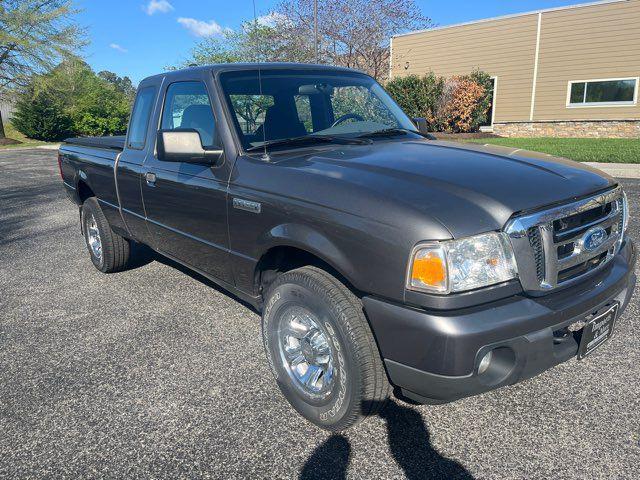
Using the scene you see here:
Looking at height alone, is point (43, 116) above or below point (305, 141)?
below

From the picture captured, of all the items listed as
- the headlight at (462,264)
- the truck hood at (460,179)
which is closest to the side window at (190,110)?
the truck hood at (460,179)

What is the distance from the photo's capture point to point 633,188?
28.4 ft

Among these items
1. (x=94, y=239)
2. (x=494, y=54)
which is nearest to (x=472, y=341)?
(x=94, y=239)

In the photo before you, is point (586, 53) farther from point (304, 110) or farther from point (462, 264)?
point (462, 264)

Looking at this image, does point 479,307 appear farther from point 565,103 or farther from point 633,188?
point 565,103

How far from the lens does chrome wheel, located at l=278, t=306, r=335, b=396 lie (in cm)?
256

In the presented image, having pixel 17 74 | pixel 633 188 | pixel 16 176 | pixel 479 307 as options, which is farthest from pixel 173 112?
pixel 17 74

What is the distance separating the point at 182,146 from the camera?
2.98m

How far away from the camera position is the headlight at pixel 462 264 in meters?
2.04

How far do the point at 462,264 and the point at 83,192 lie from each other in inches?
190

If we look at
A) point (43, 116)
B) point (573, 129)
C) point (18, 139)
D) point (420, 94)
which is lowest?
point (18, 139)

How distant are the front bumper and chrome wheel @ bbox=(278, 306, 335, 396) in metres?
0.41

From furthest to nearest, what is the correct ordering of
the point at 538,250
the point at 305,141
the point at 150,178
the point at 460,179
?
the point at 150,178
the point at 305,141
the point at 460,179
the point at 538,250

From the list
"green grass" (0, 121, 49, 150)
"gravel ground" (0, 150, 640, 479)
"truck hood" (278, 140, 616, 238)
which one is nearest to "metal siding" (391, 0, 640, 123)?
"gravel ground" (0, 150, 640, 479)
